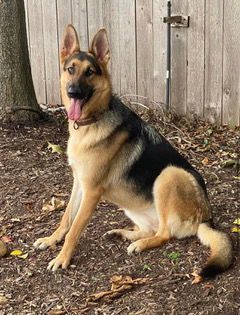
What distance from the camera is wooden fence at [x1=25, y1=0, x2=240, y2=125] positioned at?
6508 mm

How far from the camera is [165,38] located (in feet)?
22.6

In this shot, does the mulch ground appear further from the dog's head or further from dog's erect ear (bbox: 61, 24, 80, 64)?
dog's erect ear (bbox: 61, 24, 80, 64)

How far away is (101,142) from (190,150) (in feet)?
7.58

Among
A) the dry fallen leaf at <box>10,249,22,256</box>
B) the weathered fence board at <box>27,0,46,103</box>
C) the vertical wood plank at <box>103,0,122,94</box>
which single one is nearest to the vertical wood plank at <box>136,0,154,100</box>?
the vertical wood plank at <box>103,0,122,94</box>

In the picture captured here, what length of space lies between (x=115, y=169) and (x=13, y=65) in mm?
2720

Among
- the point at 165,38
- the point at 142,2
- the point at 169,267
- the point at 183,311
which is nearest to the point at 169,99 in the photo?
the point at 165,38

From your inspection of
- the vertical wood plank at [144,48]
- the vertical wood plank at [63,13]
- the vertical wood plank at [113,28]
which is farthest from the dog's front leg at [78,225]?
the vertical wood plank at [63,13]

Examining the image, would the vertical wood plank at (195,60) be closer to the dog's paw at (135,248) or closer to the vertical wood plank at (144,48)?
the vertical wood plank at (144,48)

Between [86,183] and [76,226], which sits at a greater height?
[86,183]

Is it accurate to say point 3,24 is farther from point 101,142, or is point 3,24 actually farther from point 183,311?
point 183,311

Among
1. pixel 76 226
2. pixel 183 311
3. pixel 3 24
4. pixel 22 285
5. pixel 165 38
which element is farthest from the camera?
pixel 165 38

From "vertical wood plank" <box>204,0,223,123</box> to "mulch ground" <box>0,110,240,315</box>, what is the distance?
0.74m

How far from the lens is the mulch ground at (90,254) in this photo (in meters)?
3.43

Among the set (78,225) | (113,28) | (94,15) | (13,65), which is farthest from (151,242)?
(94,15)
